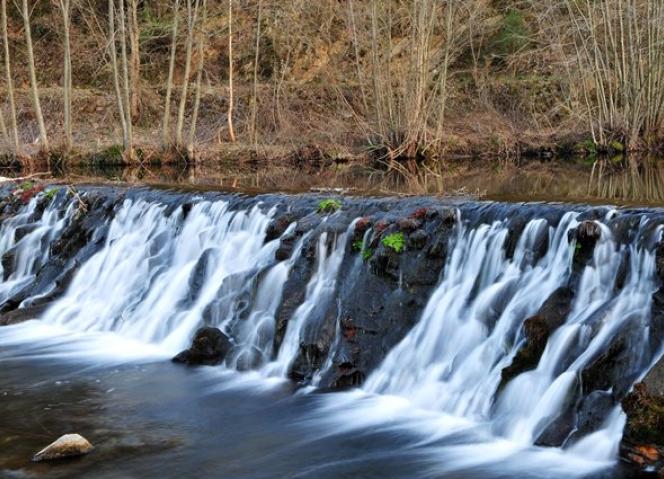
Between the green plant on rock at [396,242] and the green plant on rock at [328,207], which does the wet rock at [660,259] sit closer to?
the green plant on rock at [396,242]

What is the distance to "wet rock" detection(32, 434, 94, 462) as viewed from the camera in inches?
248

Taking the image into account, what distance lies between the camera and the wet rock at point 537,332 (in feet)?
23.0

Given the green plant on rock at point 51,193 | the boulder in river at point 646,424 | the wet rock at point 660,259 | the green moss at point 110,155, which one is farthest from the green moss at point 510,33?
the boulder in river at point 646,424

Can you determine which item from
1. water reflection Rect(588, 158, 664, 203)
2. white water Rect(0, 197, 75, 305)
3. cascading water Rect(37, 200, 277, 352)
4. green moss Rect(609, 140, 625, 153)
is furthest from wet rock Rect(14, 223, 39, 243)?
green moss Rect(609, 140, 625, 153)

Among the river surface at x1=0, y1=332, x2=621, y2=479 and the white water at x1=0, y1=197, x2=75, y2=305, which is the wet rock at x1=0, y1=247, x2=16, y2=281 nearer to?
the white water at x1=0, y1=197, x2=75, y2=305

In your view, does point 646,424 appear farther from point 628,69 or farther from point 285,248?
point 628,69

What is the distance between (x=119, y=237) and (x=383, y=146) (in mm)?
13730

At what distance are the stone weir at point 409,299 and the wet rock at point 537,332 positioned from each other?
0.6 inches

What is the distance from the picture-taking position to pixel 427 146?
2500 cm

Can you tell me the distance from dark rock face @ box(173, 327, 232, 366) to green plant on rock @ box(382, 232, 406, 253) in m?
2.12

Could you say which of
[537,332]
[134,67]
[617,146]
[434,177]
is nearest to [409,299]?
[537,332]

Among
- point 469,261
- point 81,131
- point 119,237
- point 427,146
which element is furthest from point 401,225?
point 81,131

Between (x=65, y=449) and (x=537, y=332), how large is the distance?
13.3 ft

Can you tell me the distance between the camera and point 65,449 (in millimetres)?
6348
